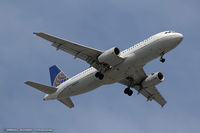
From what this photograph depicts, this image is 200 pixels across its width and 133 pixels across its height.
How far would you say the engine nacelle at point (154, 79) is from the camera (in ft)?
182

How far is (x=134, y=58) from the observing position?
48.8 m

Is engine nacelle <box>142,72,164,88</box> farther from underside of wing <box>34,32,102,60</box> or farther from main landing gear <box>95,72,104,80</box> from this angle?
underside of wing <box>34,32,102,60</box>

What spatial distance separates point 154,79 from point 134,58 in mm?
8077

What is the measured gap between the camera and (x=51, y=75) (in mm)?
61250

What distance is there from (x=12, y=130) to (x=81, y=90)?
32.6ft

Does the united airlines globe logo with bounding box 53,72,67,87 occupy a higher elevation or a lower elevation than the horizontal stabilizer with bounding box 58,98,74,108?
higher

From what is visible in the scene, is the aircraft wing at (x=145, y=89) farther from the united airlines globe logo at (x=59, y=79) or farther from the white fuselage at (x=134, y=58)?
the united airlines globe logo at (x=59, y=79)

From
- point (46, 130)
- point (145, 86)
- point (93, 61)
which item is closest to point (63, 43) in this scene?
point (93, 61)

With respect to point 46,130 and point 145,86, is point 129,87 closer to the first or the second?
point 145,86

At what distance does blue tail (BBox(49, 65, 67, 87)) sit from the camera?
58612mm

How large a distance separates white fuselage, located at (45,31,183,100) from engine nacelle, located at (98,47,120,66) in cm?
86

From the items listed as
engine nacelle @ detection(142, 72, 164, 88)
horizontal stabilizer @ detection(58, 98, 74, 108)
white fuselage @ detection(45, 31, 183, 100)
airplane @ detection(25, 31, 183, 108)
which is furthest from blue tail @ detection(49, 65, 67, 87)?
engine nacelle @ detection(142, 72, 164, 88)

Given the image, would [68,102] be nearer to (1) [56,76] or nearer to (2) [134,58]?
(1) [56,76]

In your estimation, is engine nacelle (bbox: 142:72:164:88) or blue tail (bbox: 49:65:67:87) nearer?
engine nacelle (bbox: 142:72:164:88)
